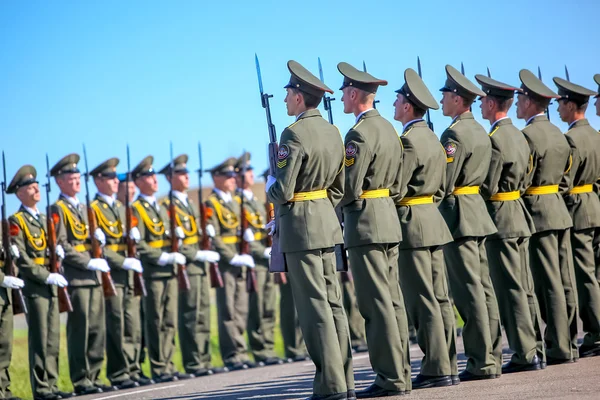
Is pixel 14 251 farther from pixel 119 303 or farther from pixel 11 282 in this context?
pixel 119 303

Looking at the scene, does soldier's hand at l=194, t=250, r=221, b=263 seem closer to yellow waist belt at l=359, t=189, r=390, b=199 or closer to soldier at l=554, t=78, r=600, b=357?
soldier at l=554, t=78, r=600, b=357

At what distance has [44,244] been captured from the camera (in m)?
10.9

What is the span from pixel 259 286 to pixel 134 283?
2.57 meters

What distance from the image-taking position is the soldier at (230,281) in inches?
531

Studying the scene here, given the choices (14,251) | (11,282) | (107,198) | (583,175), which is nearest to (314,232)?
(583,175)

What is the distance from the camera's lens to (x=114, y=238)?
11.9 m

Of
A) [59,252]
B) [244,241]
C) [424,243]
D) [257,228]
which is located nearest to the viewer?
[424,243]

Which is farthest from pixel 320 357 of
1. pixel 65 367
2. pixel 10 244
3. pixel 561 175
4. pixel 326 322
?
pixel 65 367

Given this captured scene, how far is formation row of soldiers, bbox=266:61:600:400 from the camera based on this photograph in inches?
287

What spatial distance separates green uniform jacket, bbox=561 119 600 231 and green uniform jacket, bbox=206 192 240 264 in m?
4.88

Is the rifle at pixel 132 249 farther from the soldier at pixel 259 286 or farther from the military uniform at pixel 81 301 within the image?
the soldier at pixel 259 286

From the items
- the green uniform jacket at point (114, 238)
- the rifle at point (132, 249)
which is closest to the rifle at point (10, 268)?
the green uniform jacket at point (114, 238)

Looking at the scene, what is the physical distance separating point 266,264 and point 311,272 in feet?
22.2

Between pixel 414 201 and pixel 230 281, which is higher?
pixel 414 201
